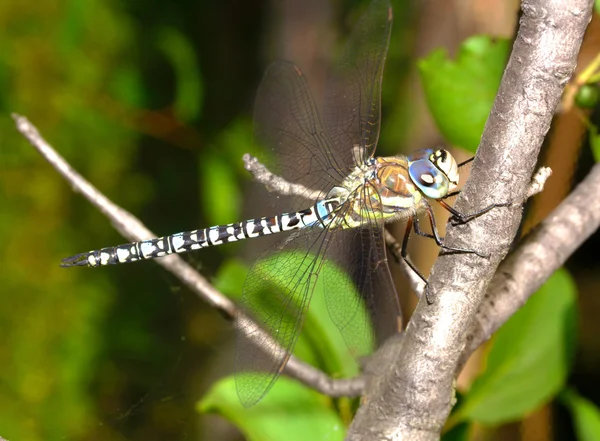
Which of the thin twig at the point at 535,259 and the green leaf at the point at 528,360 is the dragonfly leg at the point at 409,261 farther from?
the green leaf at the point at 528,360

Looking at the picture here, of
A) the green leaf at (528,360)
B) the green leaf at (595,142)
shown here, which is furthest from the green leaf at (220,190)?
→ the green leaf at (595,142)

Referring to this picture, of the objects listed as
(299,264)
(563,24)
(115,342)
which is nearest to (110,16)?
(115,342)

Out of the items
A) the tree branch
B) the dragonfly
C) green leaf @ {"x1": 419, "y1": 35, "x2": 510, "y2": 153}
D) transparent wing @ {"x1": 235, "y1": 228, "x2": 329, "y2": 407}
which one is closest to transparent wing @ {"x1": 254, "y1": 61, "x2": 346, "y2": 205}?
the dragonfly

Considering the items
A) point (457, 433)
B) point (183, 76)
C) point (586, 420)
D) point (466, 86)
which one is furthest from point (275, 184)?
point (183, 76)

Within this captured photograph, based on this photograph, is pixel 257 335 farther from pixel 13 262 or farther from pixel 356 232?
pixel 13 262

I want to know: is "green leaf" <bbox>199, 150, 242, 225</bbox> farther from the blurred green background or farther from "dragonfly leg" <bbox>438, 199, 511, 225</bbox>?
"dragonfly leg" <bbox>438, 199, 511, 225</bbox>
